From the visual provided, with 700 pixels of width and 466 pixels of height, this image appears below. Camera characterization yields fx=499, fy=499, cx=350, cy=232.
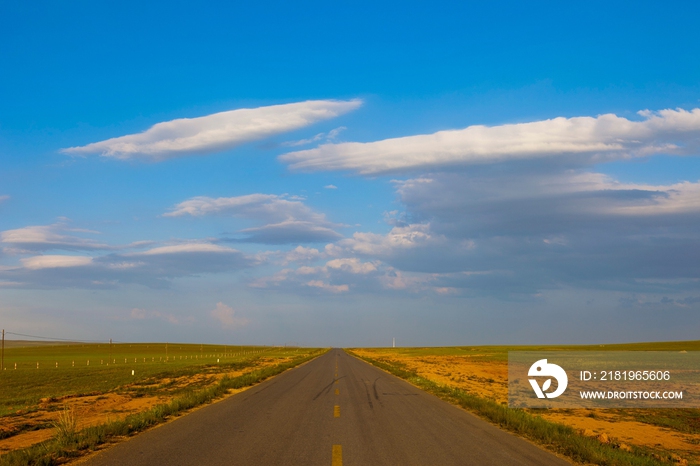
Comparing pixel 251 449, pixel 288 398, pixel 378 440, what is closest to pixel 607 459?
pixel 378 440

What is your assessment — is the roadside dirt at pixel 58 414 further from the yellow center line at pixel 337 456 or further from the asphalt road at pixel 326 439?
the yellow center line at pixel 337 456

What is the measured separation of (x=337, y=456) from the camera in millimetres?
8891

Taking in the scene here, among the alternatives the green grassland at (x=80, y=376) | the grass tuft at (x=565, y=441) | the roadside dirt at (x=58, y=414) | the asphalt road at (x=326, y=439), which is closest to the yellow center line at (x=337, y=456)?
the asphalt road at (x=326, y=439)

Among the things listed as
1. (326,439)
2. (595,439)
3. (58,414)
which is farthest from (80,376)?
(595,439)

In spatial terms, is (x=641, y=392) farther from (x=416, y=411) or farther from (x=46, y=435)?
(x=46, y=435)

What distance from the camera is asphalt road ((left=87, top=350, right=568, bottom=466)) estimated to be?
345 inches

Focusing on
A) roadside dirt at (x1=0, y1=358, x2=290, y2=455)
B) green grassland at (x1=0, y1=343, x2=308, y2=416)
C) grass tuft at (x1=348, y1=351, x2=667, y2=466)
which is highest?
grass tuft at (x1=348, y1=351, x2=667, y2=466)

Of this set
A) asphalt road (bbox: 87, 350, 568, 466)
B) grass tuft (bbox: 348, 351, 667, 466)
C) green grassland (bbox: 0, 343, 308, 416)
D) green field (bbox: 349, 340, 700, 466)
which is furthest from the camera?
green grassland (bbox: 0, 343, 308, 416)

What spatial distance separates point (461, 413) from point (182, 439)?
28.1 ft

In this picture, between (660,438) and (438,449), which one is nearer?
(438,449)

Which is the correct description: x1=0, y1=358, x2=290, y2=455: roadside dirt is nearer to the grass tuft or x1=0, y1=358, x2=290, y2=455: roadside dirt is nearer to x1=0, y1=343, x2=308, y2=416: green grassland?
x1=0, y1=343, x2=308, y2=416: green grassland

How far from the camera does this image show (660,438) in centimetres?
1490

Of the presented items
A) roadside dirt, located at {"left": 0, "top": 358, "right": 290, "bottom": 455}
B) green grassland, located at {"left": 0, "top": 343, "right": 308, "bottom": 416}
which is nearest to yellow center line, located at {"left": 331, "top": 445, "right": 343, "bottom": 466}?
roadside dirt, located at {"left": 0, "top": 358, "right": 290, "bottom": 455}

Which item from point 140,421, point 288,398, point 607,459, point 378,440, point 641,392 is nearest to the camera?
point 607,459
